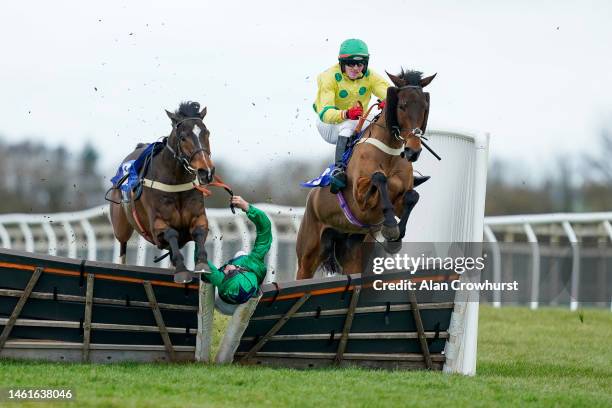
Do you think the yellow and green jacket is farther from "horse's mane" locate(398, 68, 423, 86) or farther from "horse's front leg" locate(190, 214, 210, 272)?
"horse's front leg" locate(190, 214, 210, 272)

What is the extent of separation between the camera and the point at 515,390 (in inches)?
275

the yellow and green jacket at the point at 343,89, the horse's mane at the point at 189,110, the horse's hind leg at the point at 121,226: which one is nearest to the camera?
the horse's mane at the point at 189,110

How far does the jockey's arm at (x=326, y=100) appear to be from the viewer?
9188 millimetres

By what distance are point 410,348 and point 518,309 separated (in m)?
5.34

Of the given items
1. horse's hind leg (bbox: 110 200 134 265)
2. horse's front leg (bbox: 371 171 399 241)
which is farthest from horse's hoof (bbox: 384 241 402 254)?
horse's hind leg (bbox: 110 200 134 265)

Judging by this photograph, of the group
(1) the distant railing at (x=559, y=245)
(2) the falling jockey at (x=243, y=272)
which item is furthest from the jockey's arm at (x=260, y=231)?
(1) the distant railing at (x=559, y=245)

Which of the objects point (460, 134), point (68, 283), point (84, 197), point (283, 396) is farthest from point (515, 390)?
point (84, 197)

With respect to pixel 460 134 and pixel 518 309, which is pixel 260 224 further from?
pixel 518 309

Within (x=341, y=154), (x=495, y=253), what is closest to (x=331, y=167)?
(x=341, y=154)

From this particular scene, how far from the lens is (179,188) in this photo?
8.12 metres

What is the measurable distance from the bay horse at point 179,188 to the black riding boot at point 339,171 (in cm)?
136

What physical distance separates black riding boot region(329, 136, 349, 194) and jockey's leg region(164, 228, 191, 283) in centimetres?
161

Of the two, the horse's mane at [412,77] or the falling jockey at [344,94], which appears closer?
the horse's mane at [412,77]

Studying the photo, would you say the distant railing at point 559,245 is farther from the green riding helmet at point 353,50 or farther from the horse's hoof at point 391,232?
the horse's hoof at point 391,232
